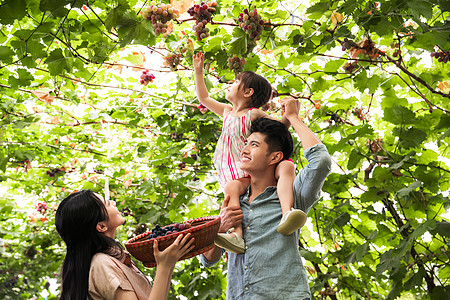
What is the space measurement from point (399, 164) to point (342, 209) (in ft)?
2.69

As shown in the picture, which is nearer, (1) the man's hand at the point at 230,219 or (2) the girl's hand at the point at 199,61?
(1) the man's hand at the point at 230,219

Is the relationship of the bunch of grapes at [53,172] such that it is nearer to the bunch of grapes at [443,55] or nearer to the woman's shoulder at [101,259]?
the woman's shoulder at [101,259]

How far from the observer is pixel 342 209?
10.3ft

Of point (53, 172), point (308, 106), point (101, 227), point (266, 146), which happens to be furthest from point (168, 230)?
point (53, 172)

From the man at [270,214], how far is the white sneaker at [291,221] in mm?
49

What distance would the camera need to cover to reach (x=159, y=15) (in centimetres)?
195

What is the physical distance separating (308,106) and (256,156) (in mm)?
1705

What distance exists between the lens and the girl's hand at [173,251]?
1.48 meters

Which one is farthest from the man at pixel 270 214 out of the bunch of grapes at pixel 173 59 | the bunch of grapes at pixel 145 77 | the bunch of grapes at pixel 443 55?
the bunch of grapes at pixel 145 77

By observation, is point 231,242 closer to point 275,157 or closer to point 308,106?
point 275,157

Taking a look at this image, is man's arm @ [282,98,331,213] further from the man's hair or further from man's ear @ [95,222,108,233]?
man's ear @ [95,222,108,233]

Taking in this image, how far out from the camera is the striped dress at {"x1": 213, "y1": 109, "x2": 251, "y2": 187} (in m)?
1.98

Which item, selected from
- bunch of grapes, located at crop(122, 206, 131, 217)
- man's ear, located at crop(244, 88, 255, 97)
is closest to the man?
man's ear, located at crop(244, 88, 255, 97)

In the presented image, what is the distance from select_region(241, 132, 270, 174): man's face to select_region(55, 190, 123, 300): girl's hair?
1.81ft
